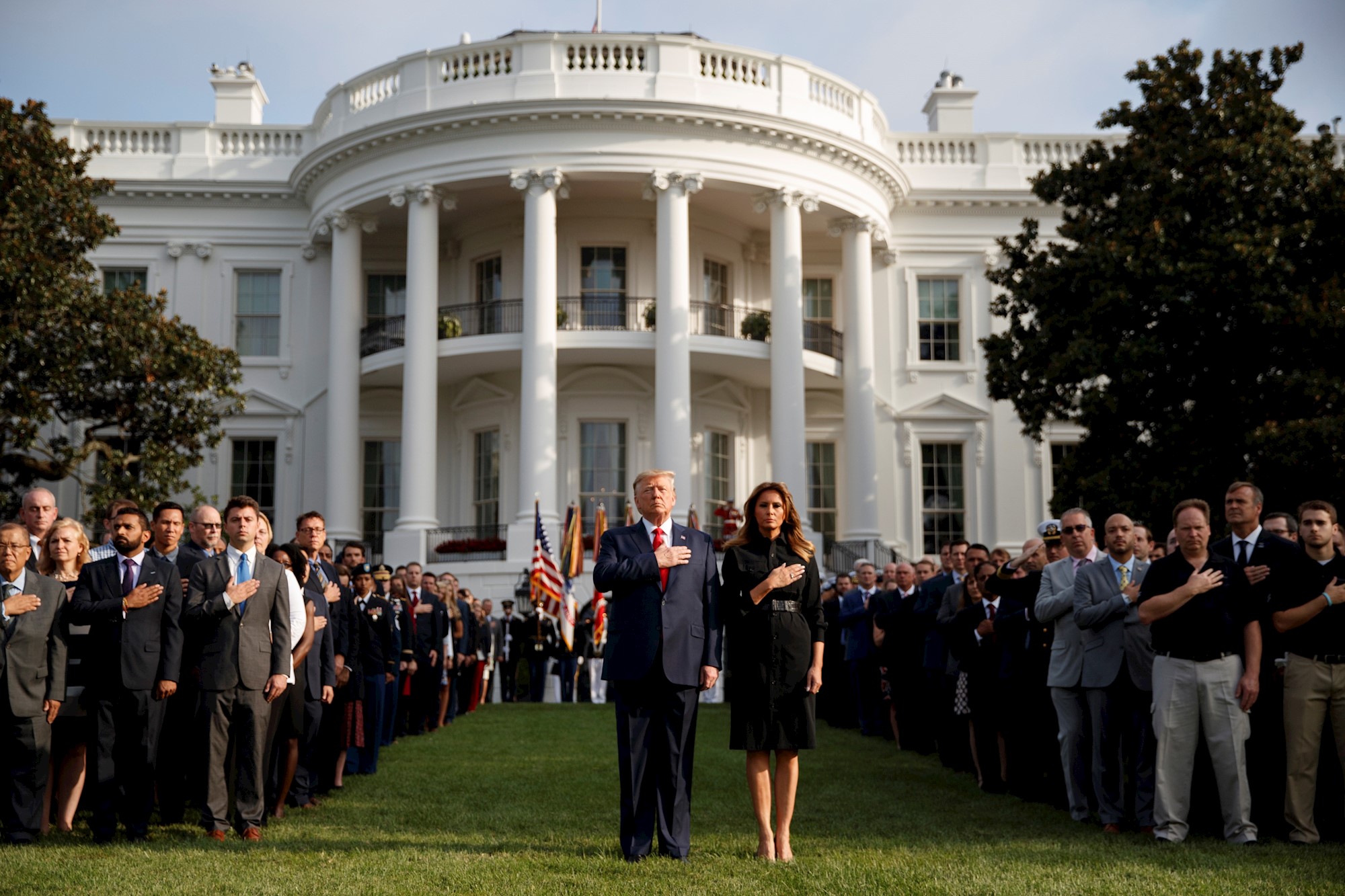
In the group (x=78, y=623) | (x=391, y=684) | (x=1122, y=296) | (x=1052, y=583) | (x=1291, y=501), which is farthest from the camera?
(x=1122, y=296)

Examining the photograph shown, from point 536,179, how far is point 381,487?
344 inches

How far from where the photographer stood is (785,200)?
29.2 meters

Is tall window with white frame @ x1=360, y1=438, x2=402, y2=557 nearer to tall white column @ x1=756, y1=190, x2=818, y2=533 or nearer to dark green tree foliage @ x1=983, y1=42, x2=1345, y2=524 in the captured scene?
tall white column @ x1=756, y1=190, x2=818, y2=533

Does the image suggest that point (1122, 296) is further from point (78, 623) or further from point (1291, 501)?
point (78, 623)

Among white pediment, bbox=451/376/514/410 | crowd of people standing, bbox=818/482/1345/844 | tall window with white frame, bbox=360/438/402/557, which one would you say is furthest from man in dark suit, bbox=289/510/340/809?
tall window with white frame, bbox=360/438/402/557

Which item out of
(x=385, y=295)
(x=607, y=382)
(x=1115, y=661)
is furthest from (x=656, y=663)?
(x=385, y=295)

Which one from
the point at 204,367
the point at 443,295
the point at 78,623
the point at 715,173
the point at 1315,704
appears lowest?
the point at 1315,704

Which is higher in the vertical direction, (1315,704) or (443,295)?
(443,295)

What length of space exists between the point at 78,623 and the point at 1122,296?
59.8 ft

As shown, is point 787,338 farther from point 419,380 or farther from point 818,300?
point 419,380

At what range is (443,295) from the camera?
3180cm

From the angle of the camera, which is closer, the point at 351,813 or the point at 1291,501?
the point at 351,813

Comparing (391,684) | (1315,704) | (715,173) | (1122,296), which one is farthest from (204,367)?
(1315,704)

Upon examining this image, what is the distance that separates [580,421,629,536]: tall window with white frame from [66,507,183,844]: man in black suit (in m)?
21.2
